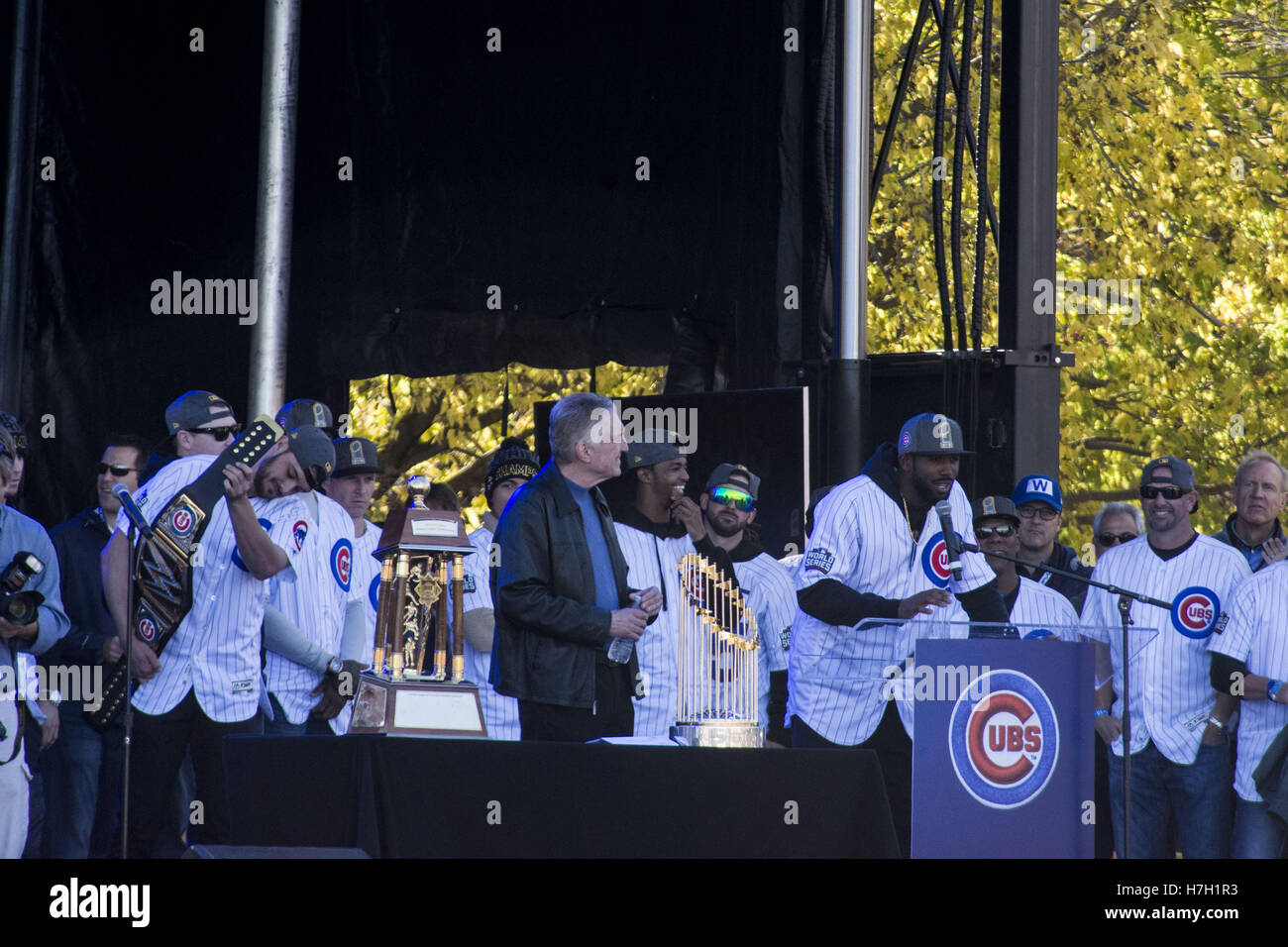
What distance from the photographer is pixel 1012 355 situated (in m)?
8.15

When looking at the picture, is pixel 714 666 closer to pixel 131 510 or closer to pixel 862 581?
pixel 862 581

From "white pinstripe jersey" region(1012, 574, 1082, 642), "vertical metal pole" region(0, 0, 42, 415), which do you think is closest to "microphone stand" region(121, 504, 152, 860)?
"vertical metal pole" region(0, 0, 42, 415)

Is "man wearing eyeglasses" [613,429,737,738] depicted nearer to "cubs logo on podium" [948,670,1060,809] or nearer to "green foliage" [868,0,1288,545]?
"cubs logo on podium" [948,670,1060,809]

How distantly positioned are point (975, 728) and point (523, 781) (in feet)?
4.78

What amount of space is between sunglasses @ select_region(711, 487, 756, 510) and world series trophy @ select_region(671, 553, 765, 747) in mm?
1530

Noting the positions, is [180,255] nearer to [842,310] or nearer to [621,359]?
[621,359]

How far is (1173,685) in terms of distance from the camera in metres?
7.84

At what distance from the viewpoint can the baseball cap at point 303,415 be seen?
7.80 metres

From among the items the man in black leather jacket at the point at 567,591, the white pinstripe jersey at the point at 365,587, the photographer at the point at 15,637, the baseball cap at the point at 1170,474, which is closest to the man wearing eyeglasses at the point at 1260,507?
the baseball cap at the point at 1170,474

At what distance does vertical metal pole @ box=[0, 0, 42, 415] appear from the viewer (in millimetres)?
9469

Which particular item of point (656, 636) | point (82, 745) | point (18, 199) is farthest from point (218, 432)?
point (18, 199)

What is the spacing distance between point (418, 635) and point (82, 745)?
6.76ft

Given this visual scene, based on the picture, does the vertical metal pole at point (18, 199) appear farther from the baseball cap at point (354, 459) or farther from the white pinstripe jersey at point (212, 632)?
the white pinstripe jersey at point (212, 632)
